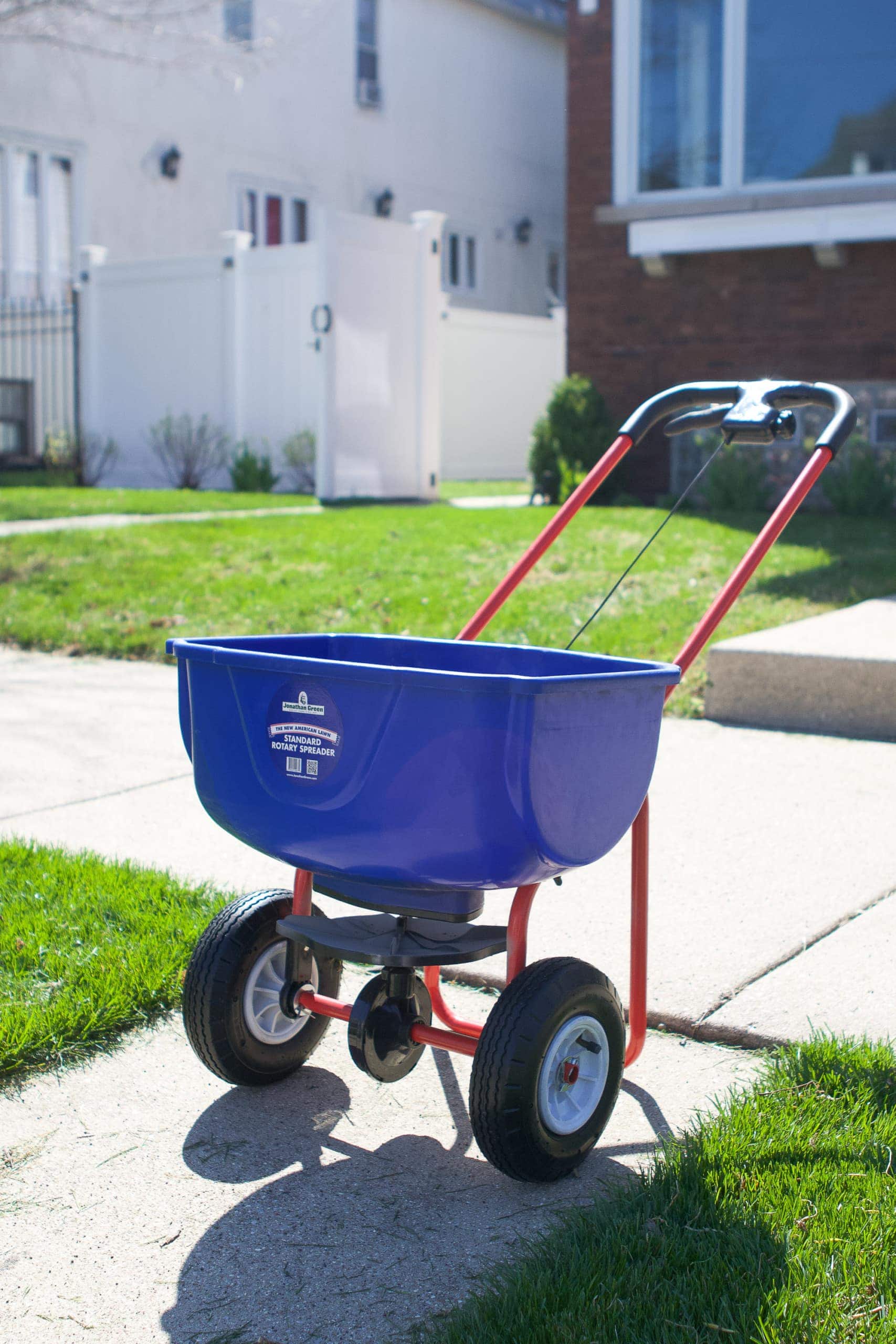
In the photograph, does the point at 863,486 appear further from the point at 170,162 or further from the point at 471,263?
the point at 471,263

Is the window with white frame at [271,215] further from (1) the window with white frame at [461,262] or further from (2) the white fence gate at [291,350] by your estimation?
(2) the white fence gate at [291,350]

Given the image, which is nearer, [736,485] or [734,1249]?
[734,1249]

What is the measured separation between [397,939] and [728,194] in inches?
410

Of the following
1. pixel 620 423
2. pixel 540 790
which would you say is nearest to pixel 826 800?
pixel 540 790

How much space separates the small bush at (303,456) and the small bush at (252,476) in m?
0.23

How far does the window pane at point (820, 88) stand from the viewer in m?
10.9

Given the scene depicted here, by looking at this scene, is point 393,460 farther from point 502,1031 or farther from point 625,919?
point 502,1031

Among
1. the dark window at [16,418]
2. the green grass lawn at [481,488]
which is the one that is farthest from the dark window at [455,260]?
the dark window at [16,418]

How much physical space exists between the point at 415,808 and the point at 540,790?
193 mm

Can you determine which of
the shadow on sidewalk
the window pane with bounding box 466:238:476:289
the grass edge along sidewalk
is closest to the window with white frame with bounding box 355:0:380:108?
the window pane with bounding box 466:238:476:289

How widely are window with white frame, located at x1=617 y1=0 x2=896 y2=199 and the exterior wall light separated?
294 inches

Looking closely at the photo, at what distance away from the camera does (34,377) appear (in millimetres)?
16188

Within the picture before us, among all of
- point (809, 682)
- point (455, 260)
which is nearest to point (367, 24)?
point (455, 260)

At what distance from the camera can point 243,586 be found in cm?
779
